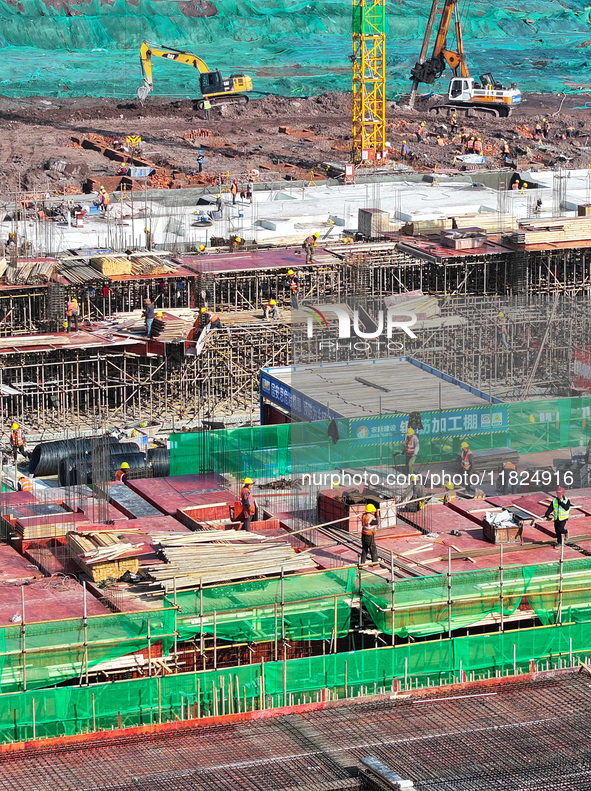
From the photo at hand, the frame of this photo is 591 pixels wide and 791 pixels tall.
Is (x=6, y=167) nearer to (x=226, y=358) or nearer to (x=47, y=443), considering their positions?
(x=226, y=358)

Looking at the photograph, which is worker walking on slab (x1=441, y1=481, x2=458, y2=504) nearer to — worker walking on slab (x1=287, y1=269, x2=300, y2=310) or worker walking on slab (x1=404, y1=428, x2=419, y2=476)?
worker walking on slab (x1=404, y1=428, x2=419, y2=476)

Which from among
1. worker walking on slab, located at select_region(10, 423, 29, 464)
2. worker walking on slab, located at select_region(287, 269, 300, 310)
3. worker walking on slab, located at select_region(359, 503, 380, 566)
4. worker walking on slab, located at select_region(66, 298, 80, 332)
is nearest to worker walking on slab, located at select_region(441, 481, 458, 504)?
worker walking on slab, located at select_region(359, 503, 380, 566)

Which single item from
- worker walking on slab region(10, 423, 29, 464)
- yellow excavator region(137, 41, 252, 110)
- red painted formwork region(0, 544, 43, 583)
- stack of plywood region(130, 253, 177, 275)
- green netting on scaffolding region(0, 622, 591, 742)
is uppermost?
yellow excavator region(137, 41, 252, 110)

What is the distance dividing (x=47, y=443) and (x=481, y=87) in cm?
7945

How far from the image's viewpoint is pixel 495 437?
4372cm

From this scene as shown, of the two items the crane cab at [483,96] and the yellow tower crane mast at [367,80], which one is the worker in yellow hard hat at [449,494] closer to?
the yellow tower crane mast at [367,80]

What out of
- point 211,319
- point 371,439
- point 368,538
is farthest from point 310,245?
point 368,538

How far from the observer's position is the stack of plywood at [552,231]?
63.9 m

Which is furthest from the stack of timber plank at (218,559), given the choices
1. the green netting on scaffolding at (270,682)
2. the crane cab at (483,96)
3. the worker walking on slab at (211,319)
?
the crane cab at (483,96)

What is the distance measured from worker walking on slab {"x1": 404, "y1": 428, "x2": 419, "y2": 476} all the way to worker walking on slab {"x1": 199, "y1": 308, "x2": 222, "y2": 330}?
1519 cm

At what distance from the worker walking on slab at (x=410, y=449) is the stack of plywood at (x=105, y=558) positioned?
8417 millimetres

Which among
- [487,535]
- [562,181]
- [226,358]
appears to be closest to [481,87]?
[562,181]

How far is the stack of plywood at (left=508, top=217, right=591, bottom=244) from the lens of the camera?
63906 mm

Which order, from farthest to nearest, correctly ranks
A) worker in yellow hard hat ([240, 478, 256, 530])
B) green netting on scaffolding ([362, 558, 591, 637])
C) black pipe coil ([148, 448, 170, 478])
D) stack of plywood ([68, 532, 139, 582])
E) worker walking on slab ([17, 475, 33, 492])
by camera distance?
black pipe coil ([148, 448, 170, 478]) → worker walking on slab ([17, 475, 33, 492]) → worker in yellow hard hat ([240, 478, 256, 530]) → stack of plywood ([68, 532, 139, 582]) → green netting on scaffolding ([362, 558, 591, 637])
